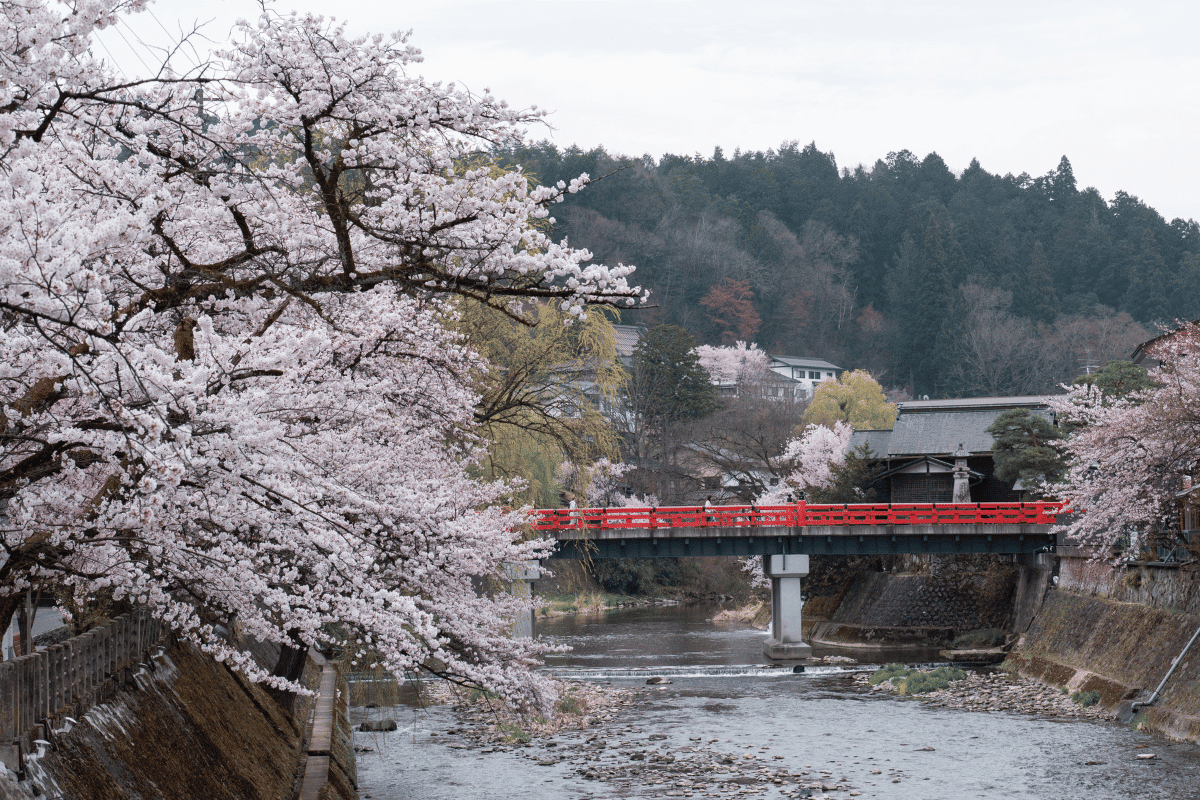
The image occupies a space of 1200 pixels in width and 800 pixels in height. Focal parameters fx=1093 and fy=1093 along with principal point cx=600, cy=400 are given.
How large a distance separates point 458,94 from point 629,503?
45978 millimetres

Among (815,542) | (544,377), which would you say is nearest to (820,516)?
(815,542)

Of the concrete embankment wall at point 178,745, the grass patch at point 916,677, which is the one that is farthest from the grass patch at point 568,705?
the concrete embankment wall at point 178,745

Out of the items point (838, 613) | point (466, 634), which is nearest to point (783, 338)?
point (838, 613)

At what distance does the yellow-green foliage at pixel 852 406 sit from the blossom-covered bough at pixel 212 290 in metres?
49.1

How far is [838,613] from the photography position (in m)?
41.4

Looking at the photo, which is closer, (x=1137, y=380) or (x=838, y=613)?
(x=1137, y=380)

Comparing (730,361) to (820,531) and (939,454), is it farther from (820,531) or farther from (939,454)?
(820,531)

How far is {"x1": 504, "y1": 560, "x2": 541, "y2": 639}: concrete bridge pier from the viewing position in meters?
18.6

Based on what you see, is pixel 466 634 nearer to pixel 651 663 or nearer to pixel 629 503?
pixel 651 663

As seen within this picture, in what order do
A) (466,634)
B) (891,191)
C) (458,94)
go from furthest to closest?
(891,191), (466,634), (458,94)

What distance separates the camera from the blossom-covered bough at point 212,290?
5.25m

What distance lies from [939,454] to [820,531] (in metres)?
7.44

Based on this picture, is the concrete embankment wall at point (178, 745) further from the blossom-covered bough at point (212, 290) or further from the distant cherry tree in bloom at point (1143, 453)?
the distant cherry tree in bloom at point (1143, 453)

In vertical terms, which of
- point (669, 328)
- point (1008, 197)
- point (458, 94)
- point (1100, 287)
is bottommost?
point (458, 94)
